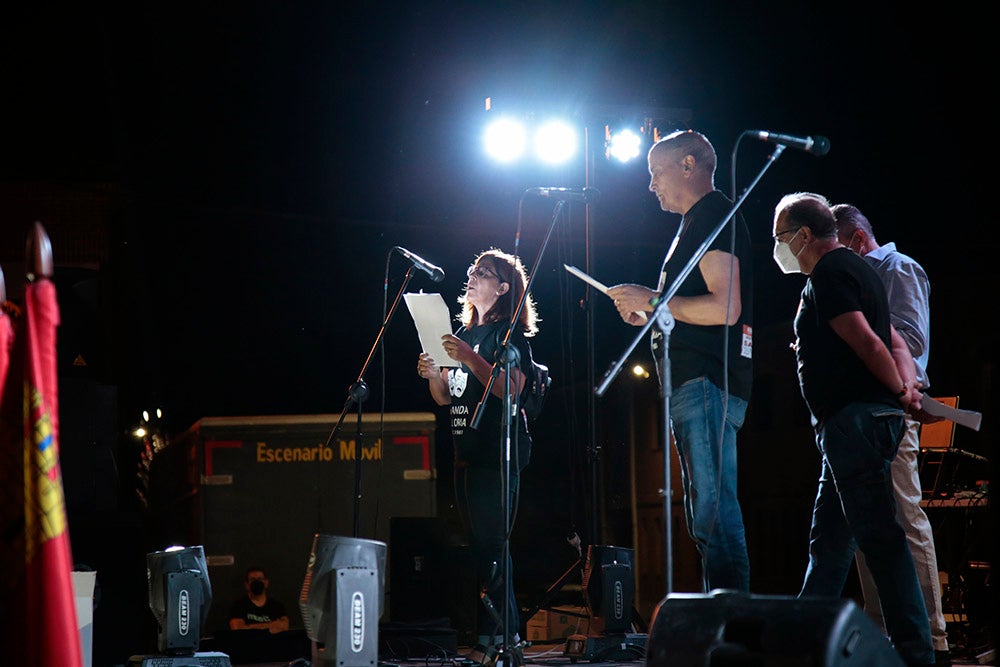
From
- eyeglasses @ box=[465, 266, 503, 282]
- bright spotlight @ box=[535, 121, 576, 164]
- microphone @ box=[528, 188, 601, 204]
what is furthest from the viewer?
bright spotlight @ box=[535, 121, 576, 164]

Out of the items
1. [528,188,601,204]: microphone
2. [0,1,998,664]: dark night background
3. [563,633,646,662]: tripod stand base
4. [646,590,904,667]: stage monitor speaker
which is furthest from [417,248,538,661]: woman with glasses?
[646,590,904,667]: stage monitor speaker

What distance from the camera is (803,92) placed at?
734 cm

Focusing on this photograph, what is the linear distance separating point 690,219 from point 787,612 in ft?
5.52

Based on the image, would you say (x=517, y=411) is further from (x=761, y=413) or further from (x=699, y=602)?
(x=761, y=413)

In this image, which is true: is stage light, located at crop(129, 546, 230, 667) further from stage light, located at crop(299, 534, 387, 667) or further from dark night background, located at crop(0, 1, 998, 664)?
stage light, located at crop(299, 534, 387, 667)

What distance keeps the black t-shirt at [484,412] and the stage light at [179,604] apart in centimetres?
135

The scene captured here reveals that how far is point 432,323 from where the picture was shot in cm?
432

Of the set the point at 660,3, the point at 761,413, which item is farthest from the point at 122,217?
the point at 761,413

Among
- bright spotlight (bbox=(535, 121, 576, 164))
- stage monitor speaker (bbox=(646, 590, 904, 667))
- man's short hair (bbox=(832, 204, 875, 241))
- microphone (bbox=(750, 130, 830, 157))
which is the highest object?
bright spotlight (bbox=(535, 121, 576, 164))

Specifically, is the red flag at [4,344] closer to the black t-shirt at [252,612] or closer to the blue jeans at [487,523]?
the blue jeans at [487,523]

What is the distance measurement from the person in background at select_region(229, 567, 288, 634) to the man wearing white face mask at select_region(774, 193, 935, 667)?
4383 mm

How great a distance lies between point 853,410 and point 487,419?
63.9 inches

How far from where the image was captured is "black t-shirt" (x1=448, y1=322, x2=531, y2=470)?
421 cm

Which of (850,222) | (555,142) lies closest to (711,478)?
(850,222)
